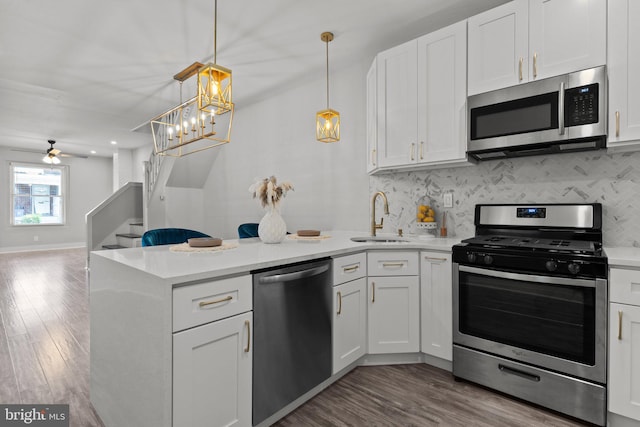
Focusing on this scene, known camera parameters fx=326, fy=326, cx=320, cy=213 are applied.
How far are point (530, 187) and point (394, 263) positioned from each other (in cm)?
115

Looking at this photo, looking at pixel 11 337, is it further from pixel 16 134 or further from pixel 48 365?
pixel 16 134

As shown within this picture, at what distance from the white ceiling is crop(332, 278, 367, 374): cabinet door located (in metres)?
2.21

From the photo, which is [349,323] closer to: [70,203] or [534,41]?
[534,41]

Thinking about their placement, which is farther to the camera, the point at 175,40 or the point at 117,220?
the point at 117,220

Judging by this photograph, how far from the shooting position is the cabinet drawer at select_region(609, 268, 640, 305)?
161 cm

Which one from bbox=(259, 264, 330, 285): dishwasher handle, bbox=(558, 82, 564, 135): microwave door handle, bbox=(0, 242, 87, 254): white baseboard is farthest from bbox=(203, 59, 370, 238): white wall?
bbox=(0, 242, 87, 254): white baseboard

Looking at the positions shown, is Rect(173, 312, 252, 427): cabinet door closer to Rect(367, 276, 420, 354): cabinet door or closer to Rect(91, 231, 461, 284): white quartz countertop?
Rect(91, 231, 461, 284): white quartz countertop

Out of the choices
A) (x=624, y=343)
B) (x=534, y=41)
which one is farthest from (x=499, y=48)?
(x=624, y=343)

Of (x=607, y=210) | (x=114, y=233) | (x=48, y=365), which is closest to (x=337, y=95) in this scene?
(x=607, y=210)

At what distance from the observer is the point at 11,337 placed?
285 cm

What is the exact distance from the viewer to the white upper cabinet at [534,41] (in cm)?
191

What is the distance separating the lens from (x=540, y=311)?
1.85 meters

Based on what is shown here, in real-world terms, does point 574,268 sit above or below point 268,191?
below

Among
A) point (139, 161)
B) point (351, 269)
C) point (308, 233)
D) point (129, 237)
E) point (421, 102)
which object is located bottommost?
point (129, 237)
